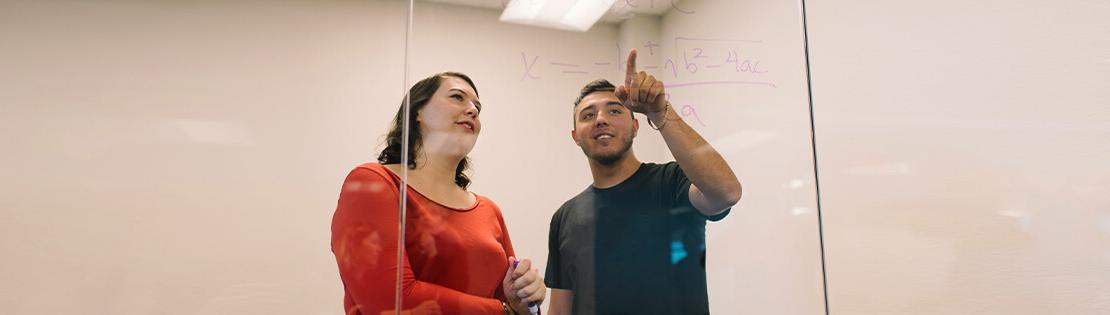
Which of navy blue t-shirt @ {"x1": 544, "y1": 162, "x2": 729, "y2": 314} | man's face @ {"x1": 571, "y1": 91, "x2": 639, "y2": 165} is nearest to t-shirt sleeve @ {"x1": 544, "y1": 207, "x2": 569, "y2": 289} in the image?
navy blue t-shirt @ {"x1": 544, "y1": 162, "x2": 729, "y2": 314}

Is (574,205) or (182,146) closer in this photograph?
(574,205)

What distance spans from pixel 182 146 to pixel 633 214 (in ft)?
2.94

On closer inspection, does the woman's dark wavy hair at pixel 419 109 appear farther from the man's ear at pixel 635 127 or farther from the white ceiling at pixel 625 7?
the man's ear at pixel 635 127

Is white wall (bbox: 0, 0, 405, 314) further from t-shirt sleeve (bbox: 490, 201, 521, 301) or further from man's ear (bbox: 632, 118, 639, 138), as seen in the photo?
man's ear (bbox: 632, 118, 639, 138)

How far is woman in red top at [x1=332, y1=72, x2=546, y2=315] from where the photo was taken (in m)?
0.76

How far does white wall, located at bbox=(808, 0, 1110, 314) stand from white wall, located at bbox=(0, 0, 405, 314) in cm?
92

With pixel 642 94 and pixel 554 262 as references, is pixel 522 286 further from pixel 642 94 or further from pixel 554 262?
pixel 642 94

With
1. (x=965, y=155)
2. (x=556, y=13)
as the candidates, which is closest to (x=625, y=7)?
(x=556, y=13)

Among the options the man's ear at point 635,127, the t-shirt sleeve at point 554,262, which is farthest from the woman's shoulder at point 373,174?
the man's ear at point 635,127

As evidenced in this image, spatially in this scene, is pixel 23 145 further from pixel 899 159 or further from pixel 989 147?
pixel 989 147

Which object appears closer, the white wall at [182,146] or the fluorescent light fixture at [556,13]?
the fluorescent light fixture at [556,13]

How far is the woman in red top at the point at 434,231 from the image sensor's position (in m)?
0.76

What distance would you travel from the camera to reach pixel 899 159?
3.41ft

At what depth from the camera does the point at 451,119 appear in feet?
2.69
